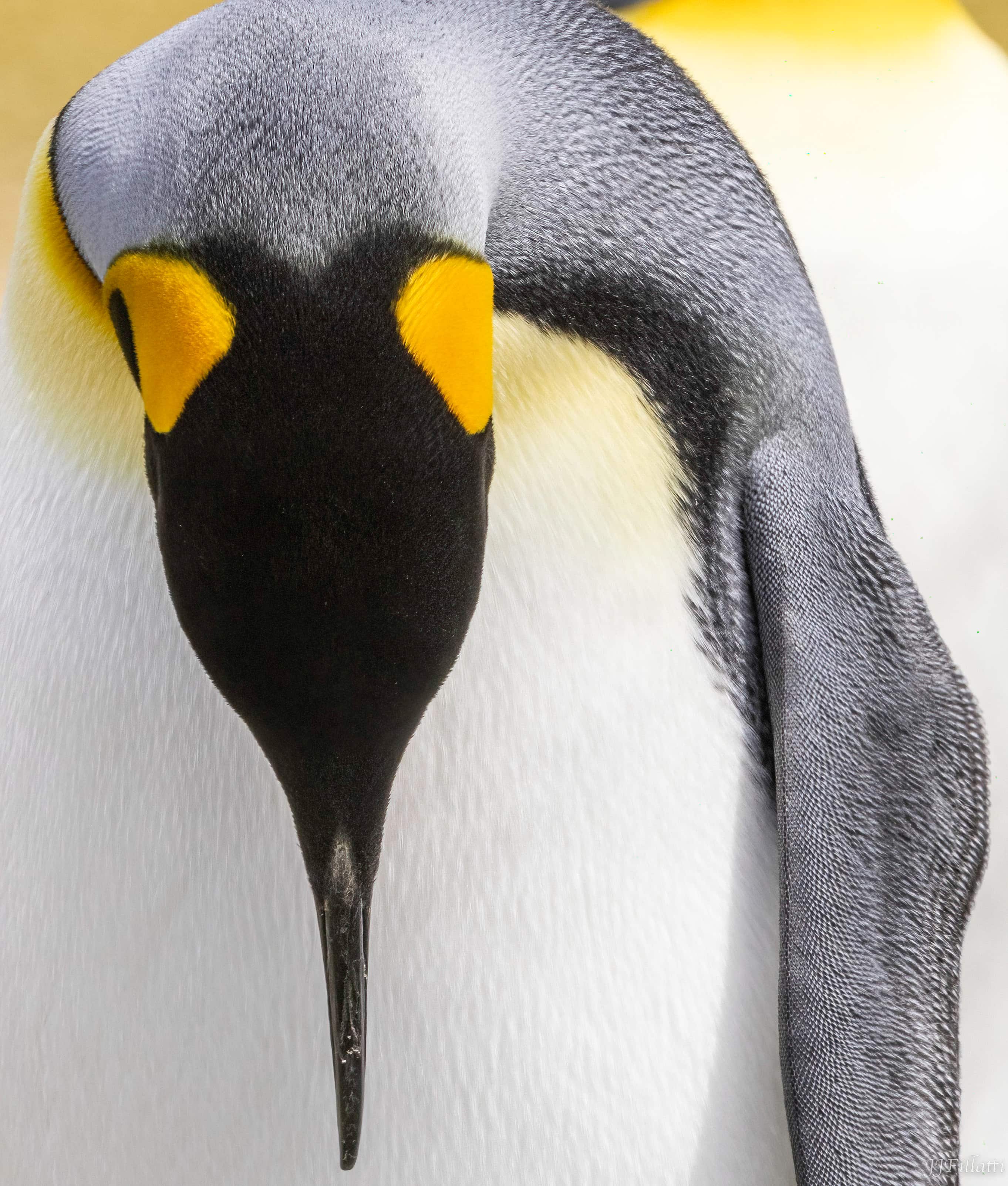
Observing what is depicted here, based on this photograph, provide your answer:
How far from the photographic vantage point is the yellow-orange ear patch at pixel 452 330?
1.57 ft

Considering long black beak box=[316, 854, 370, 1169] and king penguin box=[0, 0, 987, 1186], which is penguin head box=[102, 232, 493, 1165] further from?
king penguin box=[0, 0, 987, 1186]

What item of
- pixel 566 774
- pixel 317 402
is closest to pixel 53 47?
pixel 566 774

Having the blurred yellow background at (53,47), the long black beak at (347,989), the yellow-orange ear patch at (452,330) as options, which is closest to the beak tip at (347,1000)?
the long black beak at (347,989)

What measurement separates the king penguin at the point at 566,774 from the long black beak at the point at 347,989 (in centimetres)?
12

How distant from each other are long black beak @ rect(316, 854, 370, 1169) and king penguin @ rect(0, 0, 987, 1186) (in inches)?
4.8

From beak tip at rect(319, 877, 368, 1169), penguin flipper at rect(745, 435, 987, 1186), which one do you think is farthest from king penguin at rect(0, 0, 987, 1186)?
beak tip at rect(319, 877, 368, 1169)

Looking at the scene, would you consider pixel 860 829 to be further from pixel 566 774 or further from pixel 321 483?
pixel 321 483

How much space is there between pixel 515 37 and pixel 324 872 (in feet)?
1.61

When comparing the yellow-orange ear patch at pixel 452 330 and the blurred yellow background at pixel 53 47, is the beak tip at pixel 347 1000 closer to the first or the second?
the yellow-orange ear patch at pixel 452 330

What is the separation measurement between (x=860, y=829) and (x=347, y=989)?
1.14ft

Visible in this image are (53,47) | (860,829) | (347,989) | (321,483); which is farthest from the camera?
(53,47)

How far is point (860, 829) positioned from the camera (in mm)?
737

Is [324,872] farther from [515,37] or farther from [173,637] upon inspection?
[515,37]

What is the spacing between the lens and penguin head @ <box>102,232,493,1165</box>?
0.45 metres
